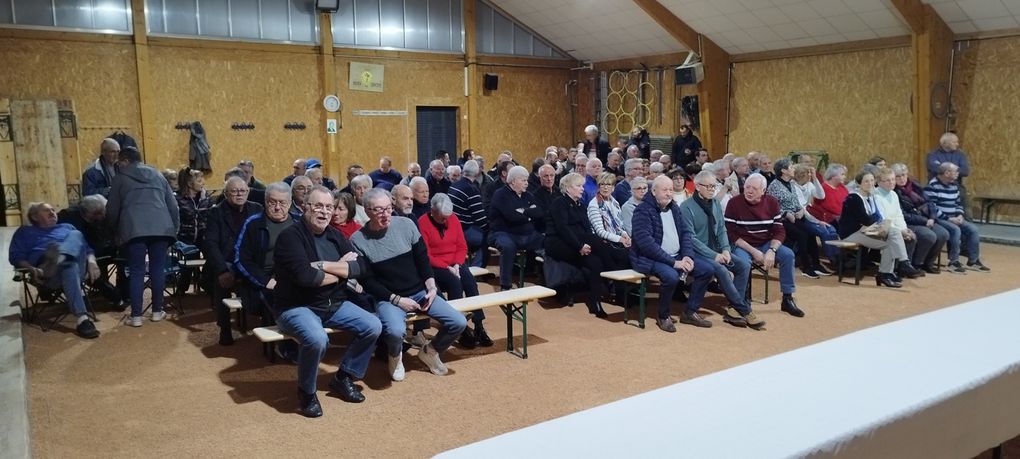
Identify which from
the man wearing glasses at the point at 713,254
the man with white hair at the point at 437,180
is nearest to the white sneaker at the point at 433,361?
the man wearing glasses at the point at 713,254

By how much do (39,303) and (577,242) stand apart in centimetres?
468

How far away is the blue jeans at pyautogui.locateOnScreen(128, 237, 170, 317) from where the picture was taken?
5516mm

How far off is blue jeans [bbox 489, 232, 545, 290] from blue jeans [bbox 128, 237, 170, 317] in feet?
8.95

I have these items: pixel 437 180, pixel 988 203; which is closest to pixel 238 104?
pixel 437 180

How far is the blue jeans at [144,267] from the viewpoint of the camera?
5.52 meters

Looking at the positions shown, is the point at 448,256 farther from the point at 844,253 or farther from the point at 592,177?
the point at 844,253

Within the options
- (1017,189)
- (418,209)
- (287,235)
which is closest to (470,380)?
(287,235)

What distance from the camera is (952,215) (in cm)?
768

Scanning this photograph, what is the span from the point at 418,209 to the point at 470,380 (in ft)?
7.31

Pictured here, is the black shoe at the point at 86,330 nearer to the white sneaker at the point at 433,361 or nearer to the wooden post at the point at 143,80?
the white sneaker at the point at 433,361

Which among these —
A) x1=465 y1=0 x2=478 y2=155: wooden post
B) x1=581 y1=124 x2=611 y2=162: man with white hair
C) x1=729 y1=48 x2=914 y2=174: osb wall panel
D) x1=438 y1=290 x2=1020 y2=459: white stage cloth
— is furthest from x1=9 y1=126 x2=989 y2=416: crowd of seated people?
x1=465 y1=0 x2=478 y2=155: wooden post

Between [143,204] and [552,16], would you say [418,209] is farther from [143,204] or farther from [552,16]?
[552,16]

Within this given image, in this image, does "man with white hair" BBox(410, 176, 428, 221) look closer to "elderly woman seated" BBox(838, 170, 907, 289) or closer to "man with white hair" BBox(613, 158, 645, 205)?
"man with white hair" BBox(613, 158, 645, 205)

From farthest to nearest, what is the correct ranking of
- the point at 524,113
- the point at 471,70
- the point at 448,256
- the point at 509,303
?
the point at 524,113 < the point at 471,70 < the point at 448,256 < the point at 509,303
